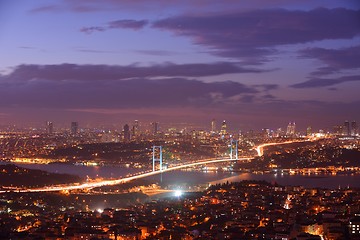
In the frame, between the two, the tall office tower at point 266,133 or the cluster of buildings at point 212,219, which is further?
the tall office tower at point 266,133

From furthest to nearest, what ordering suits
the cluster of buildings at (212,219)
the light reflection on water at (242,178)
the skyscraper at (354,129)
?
the skyscraper at (354,129) → the light reflection on water at (242,178) → the cluster of buildings at (212,219)

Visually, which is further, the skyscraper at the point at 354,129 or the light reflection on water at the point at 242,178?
the skyscraper at the point at 354,129

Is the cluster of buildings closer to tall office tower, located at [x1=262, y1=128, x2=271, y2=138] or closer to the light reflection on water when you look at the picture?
the light reflection on water

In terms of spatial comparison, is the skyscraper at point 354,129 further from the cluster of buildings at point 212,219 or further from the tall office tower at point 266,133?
the cluster of buildings at point 212,219

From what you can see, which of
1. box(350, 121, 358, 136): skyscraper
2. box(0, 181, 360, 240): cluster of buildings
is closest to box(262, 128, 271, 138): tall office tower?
box(350, 121, 358, 136): skyscraper

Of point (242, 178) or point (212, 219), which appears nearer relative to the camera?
point (212, 219)

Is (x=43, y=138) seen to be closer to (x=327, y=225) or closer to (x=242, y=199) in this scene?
(x=242, y=199)

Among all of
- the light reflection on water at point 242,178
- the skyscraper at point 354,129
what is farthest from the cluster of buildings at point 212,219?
the skyscraper at point 354,129

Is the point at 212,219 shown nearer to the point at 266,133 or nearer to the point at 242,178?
the point at 242,178

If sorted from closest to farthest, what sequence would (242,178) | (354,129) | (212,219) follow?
1. (212,219)
2. (242,178)
3. (354,129)

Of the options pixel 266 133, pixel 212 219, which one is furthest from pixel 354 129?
pixel 212 219

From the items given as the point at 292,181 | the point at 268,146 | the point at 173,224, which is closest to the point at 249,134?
the point at 268,146

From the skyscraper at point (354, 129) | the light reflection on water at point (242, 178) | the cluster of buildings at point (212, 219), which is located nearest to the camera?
the cluster of buildings at point (212, 219)
